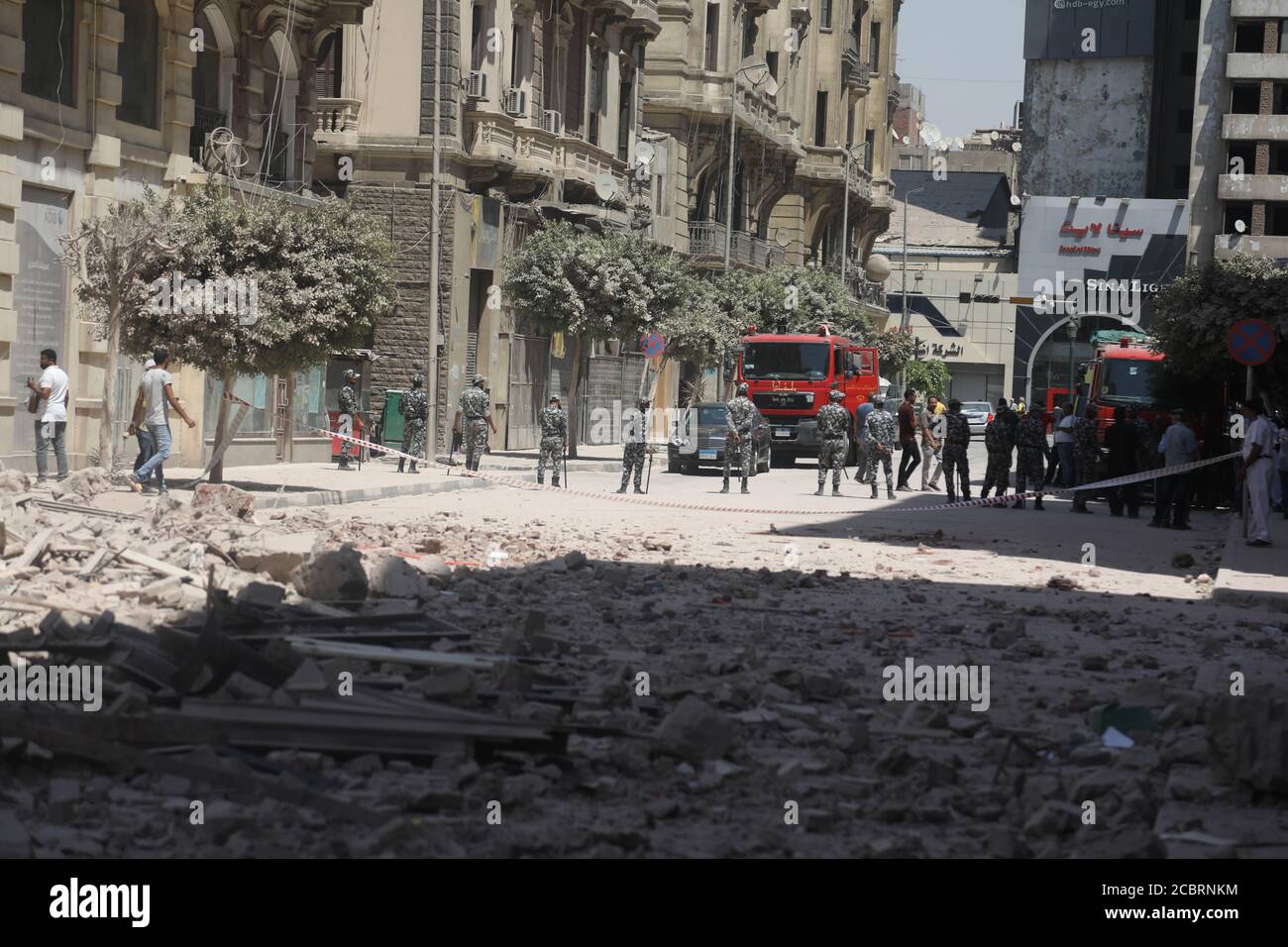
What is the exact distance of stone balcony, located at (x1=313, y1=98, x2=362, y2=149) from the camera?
37.3 m

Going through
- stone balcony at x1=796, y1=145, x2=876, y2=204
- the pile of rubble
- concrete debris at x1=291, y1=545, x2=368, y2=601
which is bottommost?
the pile of rubble

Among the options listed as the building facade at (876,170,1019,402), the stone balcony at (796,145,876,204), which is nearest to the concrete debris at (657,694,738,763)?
the stone balcony at (796,145,876,204)

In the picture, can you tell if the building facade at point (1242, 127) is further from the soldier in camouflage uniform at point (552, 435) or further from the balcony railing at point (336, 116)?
the soldier in camouflage uniform at point (552, 435)

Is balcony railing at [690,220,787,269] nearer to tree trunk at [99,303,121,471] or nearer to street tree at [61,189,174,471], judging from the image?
tree trunk at [99,303,121,471]

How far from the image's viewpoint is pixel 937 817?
655 cm

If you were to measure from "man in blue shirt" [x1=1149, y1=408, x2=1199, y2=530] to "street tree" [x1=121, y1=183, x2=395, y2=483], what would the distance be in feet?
35.4

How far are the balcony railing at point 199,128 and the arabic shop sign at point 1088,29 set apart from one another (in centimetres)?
6351

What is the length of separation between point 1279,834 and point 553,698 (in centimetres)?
331

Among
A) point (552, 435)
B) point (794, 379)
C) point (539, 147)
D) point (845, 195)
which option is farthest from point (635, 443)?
point (845, 195)

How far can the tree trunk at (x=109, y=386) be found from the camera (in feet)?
72.2

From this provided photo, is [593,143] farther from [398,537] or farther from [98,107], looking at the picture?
[398,537]

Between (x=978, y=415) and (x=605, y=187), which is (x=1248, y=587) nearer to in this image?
(x=605, y=187)

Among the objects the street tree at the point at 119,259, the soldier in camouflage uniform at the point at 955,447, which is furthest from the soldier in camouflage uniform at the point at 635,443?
the street tree at the point at 119,259

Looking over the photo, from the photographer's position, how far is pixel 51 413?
835 inches
